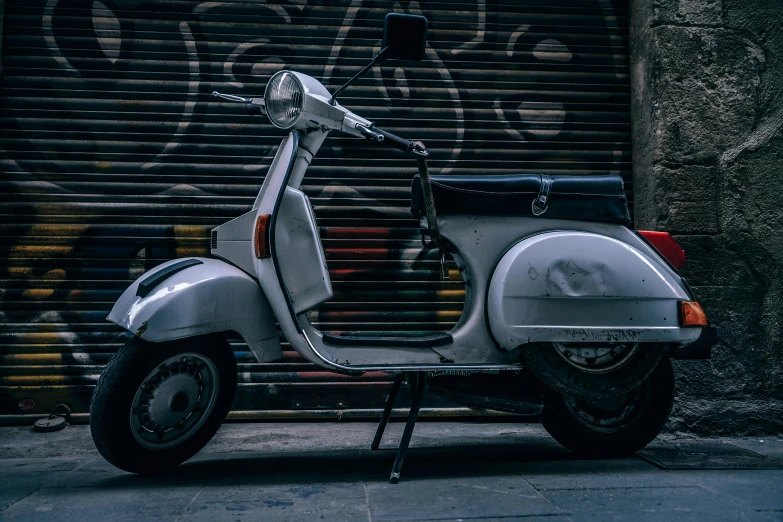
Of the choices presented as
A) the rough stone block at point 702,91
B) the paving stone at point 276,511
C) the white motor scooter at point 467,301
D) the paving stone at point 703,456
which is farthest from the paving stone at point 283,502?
the rough stone block at point 702,91

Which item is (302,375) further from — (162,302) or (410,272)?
(162,302)

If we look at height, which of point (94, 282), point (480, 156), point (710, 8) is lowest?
point (94, 282)

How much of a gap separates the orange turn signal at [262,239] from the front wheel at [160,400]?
44cm

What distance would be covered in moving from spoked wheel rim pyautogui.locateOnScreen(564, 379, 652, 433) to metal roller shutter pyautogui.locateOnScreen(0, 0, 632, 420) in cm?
134

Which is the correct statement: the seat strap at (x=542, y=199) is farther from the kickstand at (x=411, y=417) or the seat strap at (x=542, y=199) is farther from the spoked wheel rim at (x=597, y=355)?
the kickstand at (x=411, y=417)

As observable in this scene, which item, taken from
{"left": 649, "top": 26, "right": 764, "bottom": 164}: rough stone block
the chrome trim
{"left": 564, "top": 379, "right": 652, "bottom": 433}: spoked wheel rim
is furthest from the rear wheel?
{"left": 649, "top": 26, "right": 764, "bottom": 164}: rough stone block

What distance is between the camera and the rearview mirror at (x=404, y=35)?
2758mm

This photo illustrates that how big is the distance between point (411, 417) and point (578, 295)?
0.94m

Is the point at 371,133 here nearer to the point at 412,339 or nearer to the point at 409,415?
the point at 412,339

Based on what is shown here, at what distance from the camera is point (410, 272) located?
4.57 metres

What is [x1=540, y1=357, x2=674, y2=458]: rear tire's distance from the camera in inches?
126

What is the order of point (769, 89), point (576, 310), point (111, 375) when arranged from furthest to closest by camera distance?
point (769, 89) < point (576, 310) < point (111, 375)

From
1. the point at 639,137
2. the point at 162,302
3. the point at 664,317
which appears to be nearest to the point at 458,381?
the point at 664,317

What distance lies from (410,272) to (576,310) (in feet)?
5.98
